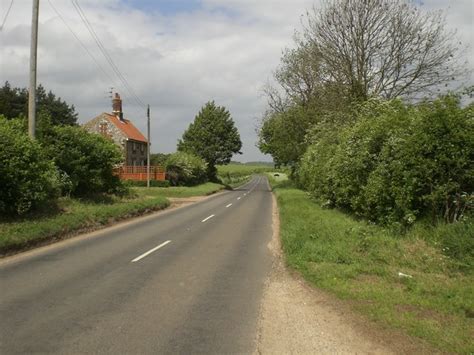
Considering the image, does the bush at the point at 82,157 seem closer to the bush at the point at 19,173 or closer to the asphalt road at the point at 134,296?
the bush at the point at 19,173

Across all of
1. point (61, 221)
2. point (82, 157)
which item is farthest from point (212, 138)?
point (61, 221)

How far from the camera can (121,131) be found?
62.5m

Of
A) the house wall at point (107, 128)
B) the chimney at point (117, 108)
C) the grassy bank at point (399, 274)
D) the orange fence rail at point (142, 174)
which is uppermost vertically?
the chimney at point (117, 108)

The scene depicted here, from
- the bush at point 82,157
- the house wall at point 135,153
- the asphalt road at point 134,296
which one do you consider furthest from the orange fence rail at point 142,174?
the asphalt road at point 134,296

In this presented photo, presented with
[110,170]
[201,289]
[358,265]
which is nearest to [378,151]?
[358,265]

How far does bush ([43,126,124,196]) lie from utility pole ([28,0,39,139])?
Result: 11.9ft

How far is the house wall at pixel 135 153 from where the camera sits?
208ft

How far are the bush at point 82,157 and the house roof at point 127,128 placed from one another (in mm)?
37279

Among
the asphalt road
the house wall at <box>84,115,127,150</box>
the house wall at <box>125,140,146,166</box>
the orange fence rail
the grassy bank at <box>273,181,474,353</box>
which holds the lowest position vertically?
the asphalt road

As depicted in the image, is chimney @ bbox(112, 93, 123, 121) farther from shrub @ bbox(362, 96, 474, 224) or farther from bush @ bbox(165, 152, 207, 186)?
shrub @ bbox(362, 96, 474, 224)

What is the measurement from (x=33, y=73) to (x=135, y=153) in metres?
48.6

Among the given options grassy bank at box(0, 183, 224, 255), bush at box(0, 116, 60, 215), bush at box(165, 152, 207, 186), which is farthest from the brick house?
bush at box(0, 116, 60, 215)

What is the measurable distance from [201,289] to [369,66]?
2626cm

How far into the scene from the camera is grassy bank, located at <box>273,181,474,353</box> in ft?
21.1
